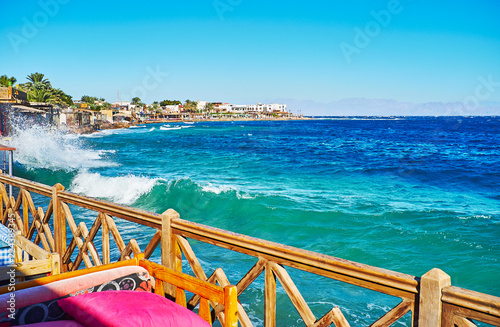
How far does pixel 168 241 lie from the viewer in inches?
132

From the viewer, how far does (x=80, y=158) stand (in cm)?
2773

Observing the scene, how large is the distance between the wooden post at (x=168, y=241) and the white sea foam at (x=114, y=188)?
12006 mm

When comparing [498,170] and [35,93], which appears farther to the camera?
[35,93]

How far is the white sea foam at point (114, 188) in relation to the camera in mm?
15445

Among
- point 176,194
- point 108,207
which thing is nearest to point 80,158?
point 176,194

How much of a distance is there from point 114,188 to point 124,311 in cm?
1506

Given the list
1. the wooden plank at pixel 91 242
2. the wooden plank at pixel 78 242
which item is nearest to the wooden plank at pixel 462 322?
the wooden plank at pixel 91 242

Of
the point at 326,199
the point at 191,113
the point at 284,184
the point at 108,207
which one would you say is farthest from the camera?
the point at 191,113

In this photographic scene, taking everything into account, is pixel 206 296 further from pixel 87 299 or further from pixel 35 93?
pixel 35 93

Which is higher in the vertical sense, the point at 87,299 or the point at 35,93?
the point at 35,93

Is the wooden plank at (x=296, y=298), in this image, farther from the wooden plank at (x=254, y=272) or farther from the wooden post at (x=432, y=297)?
the wooden post at (x=432, y=297)

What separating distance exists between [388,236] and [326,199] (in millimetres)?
4559

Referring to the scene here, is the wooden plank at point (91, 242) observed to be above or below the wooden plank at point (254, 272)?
below

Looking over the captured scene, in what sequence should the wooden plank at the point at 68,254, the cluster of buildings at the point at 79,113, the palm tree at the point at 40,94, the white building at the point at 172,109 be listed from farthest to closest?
the white building at the point at 172,109 → the palm tree at the point at 40,94 → the cluster of buildings at the point at 79,113 → the wooden plank at the point at 68,254
